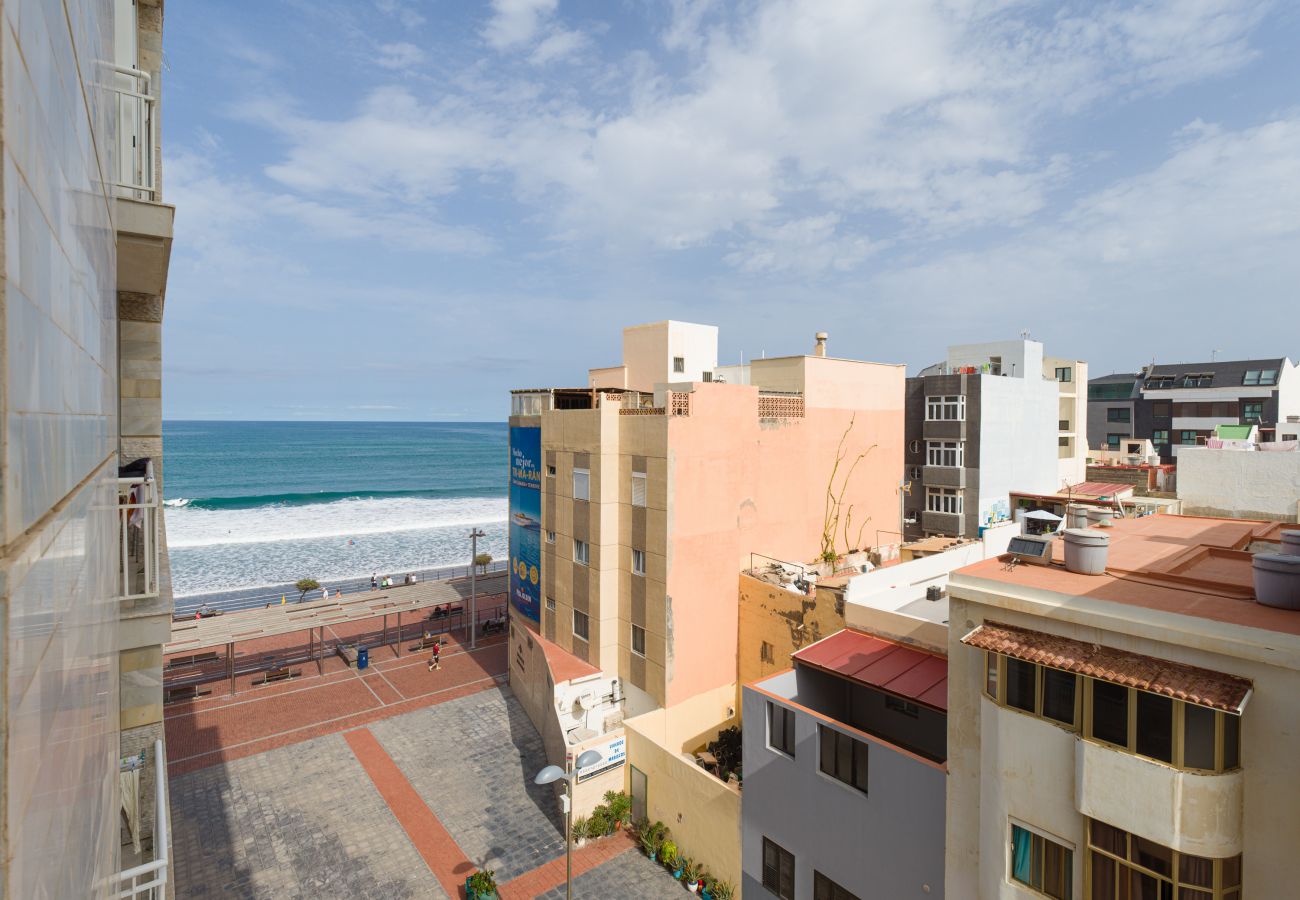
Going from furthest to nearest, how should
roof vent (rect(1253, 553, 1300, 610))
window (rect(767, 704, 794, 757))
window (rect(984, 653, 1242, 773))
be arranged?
1. window (rect(767, 704, 794, 757))
2. roof vent (rect(1253, 553, 1300, 610))
3. window (rect(984, 653, 1242, 773))

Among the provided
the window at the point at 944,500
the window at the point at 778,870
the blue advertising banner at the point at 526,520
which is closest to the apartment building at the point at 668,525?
the blue advertising banner at the point at 526,520

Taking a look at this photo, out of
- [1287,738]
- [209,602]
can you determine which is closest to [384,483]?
[209,602]

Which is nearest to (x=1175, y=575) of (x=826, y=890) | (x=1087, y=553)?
(x=1087, y=553)

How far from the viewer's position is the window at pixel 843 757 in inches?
610

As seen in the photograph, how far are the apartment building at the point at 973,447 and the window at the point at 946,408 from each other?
54 millimetres

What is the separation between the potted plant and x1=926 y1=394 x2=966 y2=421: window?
3318cm

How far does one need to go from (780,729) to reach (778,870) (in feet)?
12.7

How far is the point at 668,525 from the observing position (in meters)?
25.7

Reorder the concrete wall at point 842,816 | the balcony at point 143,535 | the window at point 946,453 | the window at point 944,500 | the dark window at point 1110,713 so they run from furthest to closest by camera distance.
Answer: the window at point 944,500 → the window at point 946,453 → the concrete wall at point 842,816 → the dark window at point 1110,713 → the balcony at point 143,535

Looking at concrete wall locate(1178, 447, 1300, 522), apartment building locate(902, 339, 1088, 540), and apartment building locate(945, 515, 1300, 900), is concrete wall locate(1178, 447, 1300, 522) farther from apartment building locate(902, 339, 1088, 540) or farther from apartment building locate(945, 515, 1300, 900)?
apartment building locate(945, 515, 1300, 900)

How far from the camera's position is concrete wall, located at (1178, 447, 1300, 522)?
23812mm

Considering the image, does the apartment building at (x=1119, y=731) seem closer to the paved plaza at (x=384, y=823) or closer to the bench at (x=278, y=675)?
the paved plaza at (x=384, y=823)

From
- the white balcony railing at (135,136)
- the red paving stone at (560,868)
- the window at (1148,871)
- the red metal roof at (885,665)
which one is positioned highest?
the white balcony railing at (135,136)

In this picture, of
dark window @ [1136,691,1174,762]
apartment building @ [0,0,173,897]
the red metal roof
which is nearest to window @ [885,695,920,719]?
the red metal roof
